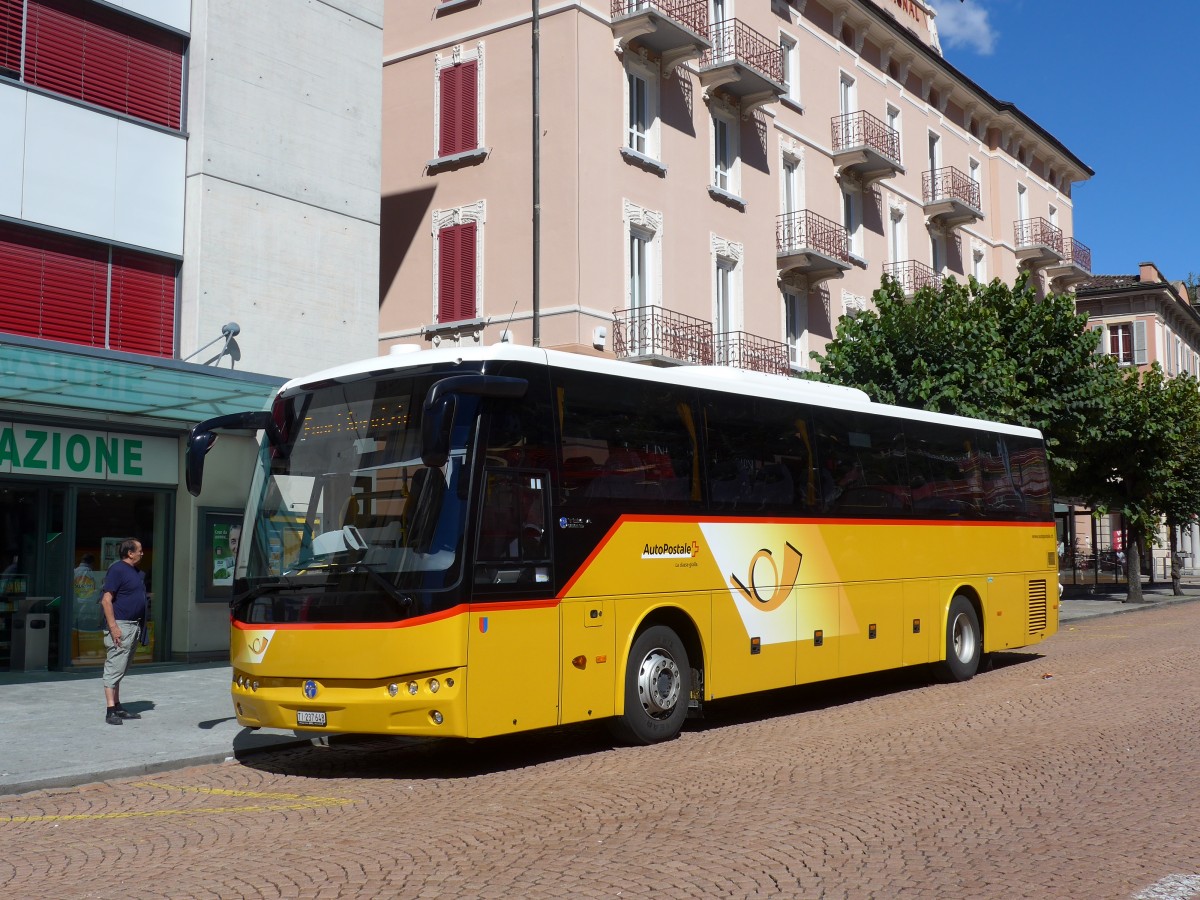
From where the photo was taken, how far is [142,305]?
55.8ft

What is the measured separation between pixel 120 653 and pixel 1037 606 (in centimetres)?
1217

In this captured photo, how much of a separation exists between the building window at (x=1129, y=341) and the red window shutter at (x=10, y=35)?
54474 millimetres

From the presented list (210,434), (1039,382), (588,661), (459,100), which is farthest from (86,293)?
(1039,382)

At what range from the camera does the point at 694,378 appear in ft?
38.4

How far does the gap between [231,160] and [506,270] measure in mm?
7993

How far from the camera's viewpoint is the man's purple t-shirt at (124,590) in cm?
1202

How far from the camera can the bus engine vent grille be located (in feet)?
58.0

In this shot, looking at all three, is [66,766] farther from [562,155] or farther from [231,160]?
[562,155]

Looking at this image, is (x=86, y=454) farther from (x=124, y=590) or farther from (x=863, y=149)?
(x=863, y=149)

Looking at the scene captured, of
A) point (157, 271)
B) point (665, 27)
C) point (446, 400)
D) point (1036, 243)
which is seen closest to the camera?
point (446, 400)

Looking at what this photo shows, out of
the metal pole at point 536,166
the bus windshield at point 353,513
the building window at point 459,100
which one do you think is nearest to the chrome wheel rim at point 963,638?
the bus windshield at point 353,513

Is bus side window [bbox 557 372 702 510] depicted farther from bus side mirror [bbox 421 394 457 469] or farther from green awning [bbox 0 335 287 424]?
green awning [bbox 0 335 287 424]

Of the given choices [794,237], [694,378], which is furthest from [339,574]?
[794,237]

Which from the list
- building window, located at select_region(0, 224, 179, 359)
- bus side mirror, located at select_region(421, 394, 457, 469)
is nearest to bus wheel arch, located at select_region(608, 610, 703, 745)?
bus side mirror, located at select_region(421, 394, 457, 469)
